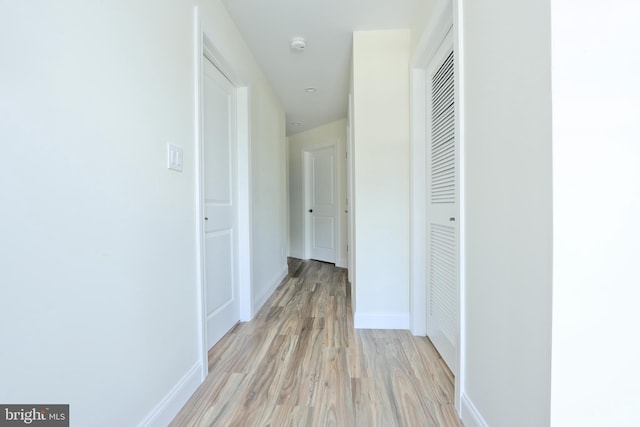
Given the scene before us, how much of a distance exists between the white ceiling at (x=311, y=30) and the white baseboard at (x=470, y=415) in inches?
86.4

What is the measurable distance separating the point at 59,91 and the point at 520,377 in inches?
59.7

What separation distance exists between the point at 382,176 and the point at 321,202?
3072 mm

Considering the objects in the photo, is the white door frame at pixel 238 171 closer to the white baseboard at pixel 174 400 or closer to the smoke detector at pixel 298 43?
the white baseboard at pixel 174 400

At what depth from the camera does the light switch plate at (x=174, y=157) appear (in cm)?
134

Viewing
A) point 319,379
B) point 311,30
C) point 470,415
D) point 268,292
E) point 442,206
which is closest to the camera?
point 470,415

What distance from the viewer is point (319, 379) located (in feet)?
5.38

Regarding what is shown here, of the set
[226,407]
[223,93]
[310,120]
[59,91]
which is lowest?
[226,407]

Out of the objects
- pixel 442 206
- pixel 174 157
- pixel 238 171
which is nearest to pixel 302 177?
pixel 238 171

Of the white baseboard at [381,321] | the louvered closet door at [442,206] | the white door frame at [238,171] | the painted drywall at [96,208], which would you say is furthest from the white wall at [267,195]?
the louvered closet door at [442,206]

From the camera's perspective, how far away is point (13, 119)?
0.70 meters

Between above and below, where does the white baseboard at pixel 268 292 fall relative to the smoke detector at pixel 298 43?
below

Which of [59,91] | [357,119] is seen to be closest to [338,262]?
[357,119]

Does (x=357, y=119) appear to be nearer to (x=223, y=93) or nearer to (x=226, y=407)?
(x=223, y=93)

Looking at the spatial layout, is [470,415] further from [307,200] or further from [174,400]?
[307,200]
